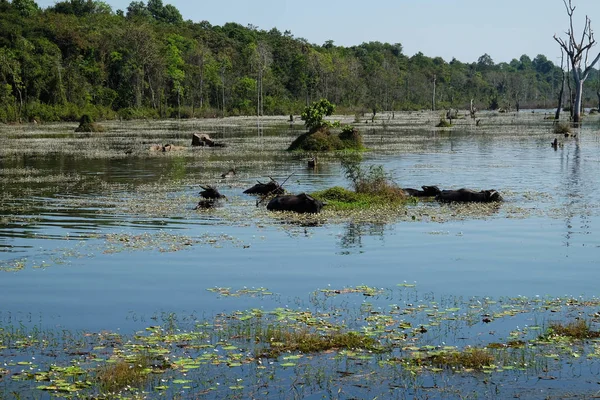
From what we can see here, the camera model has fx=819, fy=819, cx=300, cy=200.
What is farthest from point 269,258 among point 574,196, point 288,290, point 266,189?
point 574,196

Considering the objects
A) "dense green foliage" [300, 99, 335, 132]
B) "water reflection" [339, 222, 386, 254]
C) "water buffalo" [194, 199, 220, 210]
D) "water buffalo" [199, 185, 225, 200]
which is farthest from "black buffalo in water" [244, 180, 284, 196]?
"dense green foliage" [300, 99, 335, 132]

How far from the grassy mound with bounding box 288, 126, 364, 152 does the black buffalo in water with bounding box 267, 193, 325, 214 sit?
75.3 ft

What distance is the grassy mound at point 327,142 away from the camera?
146 feet

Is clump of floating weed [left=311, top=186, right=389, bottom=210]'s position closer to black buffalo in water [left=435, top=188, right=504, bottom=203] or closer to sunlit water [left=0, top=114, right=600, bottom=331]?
sunlit water [left=0, top=114, right=600, bottom=331]

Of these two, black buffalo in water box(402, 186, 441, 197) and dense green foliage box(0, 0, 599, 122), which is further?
dense green foliage box(0, 0, 599, 122)

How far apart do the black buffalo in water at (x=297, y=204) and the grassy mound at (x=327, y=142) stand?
904 inches

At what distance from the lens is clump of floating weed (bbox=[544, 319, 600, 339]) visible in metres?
9.84

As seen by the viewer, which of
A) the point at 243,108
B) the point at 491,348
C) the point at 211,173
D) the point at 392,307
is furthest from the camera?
the point at 243,108

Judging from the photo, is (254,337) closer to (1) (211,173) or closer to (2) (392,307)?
(2) (392,307)

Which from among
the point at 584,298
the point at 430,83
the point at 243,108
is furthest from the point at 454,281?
the point at 430,83

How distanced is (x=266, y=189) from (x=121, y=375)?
16.1 metres

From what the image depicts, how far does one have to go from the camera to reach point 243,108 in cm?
12462

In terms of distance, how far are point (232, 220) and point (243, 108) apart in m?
106

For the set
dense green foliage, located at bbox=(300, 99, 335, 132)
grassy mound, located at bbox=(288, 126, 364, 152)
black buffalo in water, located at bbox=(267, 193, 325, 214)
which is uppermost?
dense green foliage, located at bbox=(300, 99, 335, 132)
